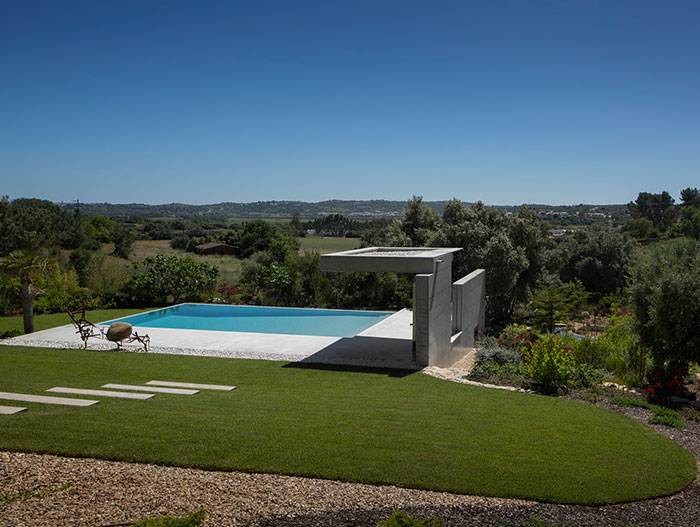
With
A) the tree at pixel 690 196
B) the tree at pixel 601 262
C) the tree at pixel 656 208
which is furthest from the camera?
the tree at pixel 690 196

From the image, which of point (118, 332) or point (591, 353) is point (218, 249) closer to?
point (118, 332)

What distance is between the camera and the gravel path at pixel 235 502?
4230mm

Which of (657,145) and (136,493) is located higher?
(657,145)

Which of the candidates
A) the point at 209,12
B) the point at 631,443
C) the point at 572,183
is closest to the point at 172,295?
the point at 209,12

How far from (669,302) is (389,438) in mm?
6717

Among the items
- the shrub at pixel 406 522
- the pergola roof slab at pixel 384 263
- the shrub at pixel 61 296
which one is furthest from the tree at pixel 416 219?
the shrub at pixel 406 522

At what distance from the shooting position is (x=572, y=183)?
63.6m

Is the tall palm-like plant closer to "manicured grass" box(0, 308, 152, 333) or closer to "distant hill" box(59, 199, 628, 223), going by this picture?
"manicured grass" box(0, 308, 152, 333)

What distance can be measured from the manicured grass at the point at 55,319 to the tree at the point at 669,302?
15.9 m

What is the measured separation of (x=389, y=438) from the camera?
243 inches

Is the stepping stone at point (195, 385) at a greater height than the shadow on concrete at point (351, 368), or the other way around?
the stepping stone at point (195, 385)

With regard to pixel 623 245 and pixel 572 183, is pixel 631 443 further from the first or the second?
pixel 572 183

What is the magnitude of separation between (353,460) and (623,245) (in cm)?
3895

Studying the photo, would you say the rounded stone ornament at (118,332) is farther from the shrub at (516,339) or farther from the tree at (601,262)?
the tree at (601,262)
